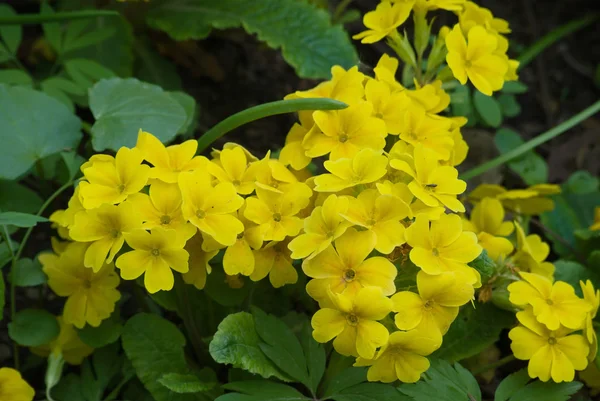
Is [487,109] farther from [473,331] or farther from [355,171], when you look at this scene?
[355,171]

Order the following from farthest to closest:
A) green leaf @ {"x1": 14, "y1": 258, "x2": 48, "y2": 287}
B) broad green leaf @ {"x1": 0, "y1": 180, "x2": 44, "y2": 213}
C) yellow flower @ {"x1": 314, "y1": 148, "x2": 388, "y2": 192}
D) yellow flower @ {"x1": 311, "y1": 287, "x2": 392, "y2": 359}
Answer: broad green leaf @ {"x1": 0, "y1": 180, "x2": 44, "y2": 213}, green leaf @ {"x1": 14, "y1": 258, "x2": 48, "y2": 287}, yellow flower @ {"x1": 314, "y1": 148, "x2": 388, "y2": 192}, yellow flower @ {"x1": 311, "y1": 287, "x2": 392, "y2": 359}

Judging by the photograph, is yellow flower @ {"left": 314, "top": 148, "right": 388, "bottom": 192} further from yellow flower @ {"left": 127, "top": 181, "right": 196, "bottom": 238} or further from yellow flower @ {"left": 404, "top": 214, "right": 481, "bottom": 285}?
yellow flower @ {"left": 127, "top": 181, "right": 196, "bottom": 238}

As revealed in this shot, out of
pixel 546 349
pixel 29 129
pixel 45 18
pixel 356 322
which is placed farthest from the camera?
pixel 45 18

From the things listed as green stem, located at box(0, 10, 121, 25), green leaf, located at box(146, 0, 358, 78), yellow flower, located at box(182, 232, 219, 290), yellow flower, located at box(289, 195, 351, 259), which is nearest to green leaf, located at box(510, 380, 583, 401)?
yellow flower, located at box(289, 195, 351, 259)

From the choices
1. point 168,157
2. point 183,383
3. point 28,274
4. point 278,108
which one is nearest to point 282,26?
point 278,108

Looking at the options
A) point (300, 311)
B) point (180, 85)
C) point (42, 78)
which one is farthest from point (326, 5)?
point (300, 311)

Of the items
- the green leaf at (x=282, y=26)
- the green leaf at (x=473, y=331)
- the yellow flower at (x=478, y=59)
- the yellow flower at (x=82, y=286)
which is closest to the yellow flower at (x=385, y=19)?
the yellow flower at (x=478, y=59)
